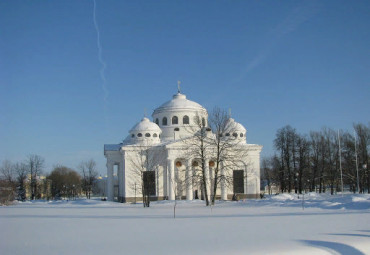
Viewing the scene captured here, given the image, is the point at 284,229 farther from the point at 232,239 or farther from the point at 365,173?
the point at 365,173

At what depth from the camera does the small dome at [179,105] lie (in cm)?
7143

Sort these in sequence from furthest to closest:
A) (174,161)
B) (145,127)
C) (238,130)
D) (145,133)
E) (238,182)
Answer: (238,130) < (145,127) < (145,133) < (238,182) < (174,161)

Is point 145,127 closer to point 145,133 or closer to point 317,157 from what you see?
point 145,133

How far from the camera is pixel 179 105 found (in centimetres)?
7169

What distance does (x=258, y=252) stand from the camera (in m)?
11.8

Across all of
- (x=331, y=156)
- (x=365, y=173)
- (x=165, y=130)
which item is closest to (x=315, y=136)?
(x=331, y=156)

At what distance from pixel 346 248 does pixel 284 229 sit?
13.8ft

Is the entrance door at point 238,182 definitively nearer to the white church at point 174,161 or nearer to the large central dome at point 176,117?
the white church at point 174,161

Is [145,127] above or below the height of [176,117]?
below

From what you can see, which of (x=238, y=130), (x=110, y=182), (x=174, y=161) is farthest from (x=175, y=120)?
(x=110, y=182)

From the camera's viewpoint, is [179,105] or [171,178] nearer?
[171,178]

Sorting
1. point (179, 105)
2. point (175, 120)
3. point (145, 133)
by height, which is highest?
point (179, 105)

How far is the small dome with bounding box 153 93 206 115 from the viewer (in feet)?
234

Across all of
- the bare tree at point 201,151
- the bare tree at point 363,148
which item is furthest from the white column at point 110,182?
the bare tree at point 363,148
